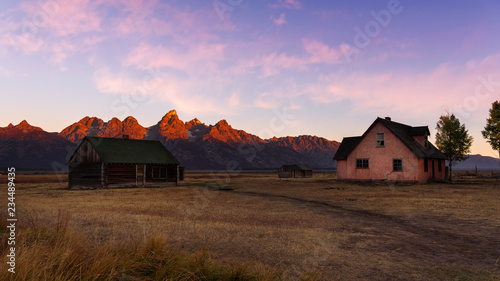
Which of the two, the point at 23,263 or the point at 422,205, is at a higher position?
the point at 23,263

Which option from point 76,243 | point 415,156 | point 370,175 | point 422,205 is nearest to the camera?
point 76,243

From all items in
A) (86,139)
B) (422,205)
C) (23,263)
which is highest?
(86,139)

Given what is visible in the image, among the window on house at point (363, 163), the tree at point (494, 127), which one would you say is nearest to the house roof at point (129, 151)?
the window on house at point (363, 163)

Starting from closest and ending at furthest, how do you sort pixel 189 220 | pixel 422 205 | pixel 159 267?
pixel 159 267, pixel 189 220, pixel 422 205

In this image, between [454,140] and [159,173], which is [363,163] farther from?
[159,173]

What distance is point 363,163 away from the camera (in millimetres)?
40375

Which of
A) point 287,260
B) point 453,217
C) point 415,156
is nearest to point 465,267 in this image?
point 287,260

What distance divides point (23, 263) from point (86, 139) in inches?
1415

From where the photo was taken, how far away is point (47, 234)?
786 centimetres

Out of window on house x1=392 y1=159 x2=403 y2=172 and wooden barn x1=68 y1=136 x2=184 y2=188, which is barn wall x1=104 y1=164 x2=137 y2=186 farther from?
window on house x1=392 y1=159 x2=403 y2=172

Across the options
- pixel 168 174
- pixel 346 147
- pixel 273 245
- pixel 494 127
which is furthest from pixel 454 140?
pixel 273 245

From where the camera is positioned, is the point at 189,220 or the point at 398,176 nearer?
the point at 189,220

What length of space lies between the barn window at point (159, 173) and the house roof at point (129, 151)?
90 cm

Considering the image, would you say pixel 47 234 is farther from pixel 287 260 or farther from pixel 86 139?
pixel 86 139
